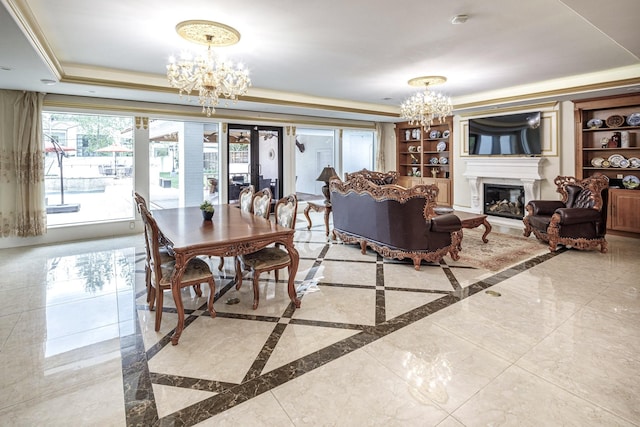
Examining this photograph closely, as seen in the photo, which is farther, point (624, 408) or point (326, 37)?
point (326, 37)

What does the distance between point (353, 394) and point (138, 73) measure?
5265 mm

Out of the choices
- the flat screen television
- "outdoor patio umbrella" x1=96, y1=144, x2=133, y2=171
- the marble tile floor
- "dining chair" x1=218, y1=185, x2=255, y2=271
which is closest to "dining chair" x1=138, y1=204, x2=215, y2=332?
the marble tile floor

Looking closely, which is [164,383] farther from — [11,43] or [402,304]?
[11,43]

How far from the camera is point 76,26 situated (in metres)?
3.39

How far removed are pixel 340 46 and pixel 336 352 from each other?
10.9ft

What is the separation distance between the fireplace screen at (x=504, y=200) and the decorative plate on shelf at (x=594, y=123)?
5.07 feet

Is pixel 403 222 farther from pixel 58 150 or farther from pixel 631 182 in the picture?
pixel 58 150

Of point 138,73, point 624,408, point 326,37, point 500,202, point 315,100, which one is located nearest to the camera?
point 624,408

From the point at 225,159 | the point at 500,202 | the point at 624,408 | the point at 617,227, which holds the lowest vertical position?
the point at 624,408

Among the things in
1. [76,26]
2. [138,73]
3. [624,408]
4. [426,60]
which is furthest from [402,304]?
[138,73]

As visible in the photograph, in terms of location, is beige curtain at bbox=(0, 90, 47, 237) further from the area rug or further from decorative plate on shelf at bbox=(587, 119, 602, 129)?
decorative plate on shelf at bbox=(587, 119, 602, 129)

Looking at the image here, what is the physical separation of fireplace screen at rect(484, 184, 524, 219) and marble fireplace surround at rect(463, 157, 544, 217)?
0.11 meters

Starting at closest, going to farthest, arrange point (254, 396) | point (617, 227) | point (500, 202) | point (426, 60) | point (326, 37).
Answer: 1. point (254, 396)
2. point (326, 37)
3. point (426, 60)
4. point (617, 227)
5. point (500, 202)

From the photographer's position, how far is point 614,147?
233 inches
